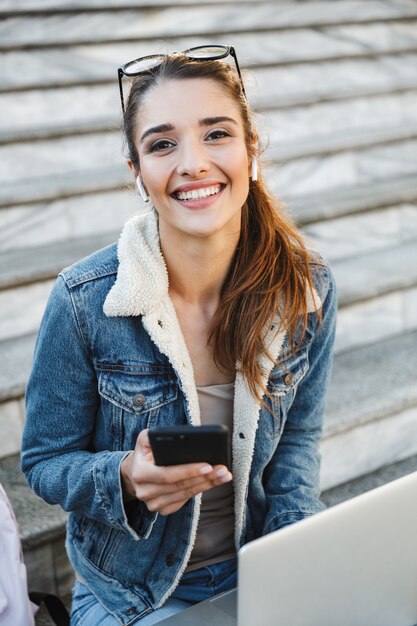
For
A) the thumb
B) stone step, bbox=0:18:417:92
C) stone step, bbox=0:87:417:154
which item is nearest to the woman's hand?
the thumb

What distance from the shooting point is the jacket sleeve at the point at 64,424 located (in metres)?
1.26

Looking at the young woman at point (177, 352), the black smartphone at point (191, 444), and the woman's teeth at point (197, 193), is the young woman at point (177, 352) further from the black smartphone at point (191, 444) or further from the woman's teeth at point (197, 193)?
the black smartphone at point (191, 444)

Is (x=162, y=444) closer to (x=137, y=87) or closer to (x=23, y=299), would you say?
(x=137, y=87)

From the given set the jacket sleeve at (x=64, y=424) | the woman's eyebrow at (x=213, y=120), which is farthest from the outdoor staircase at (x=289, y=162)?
the woman's eyebrow at (x=213, y=120)

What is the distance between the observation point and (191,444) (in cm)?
93

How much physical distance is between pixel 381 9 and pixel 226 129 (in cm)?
239

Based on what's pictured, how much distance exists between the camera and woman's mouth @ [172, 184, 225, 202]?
129cm

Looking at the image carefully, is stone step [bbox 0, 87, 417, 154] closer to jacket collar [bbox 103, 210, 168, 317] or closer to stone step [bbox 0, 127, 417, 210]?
stone step [bbox 0, 127, 417, 210]

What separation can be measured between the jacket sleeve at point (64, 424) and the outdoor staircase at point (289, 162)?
56 cm

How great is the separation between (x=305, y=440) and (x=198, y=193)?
0.54 meters

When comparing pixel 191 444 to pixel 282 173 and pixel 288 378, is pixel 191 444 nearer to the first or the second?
pixel 288 378

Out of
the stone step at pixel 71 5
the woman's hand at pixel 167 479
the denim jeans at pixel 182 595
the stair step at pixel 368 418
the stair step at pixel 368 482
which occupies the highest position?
the stone step at pixel 71 5

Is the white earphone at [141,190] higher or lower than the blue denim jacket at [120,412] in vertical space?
higher

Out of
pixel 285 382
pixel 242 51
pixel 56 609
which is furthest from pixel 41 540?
pixel 242 51
